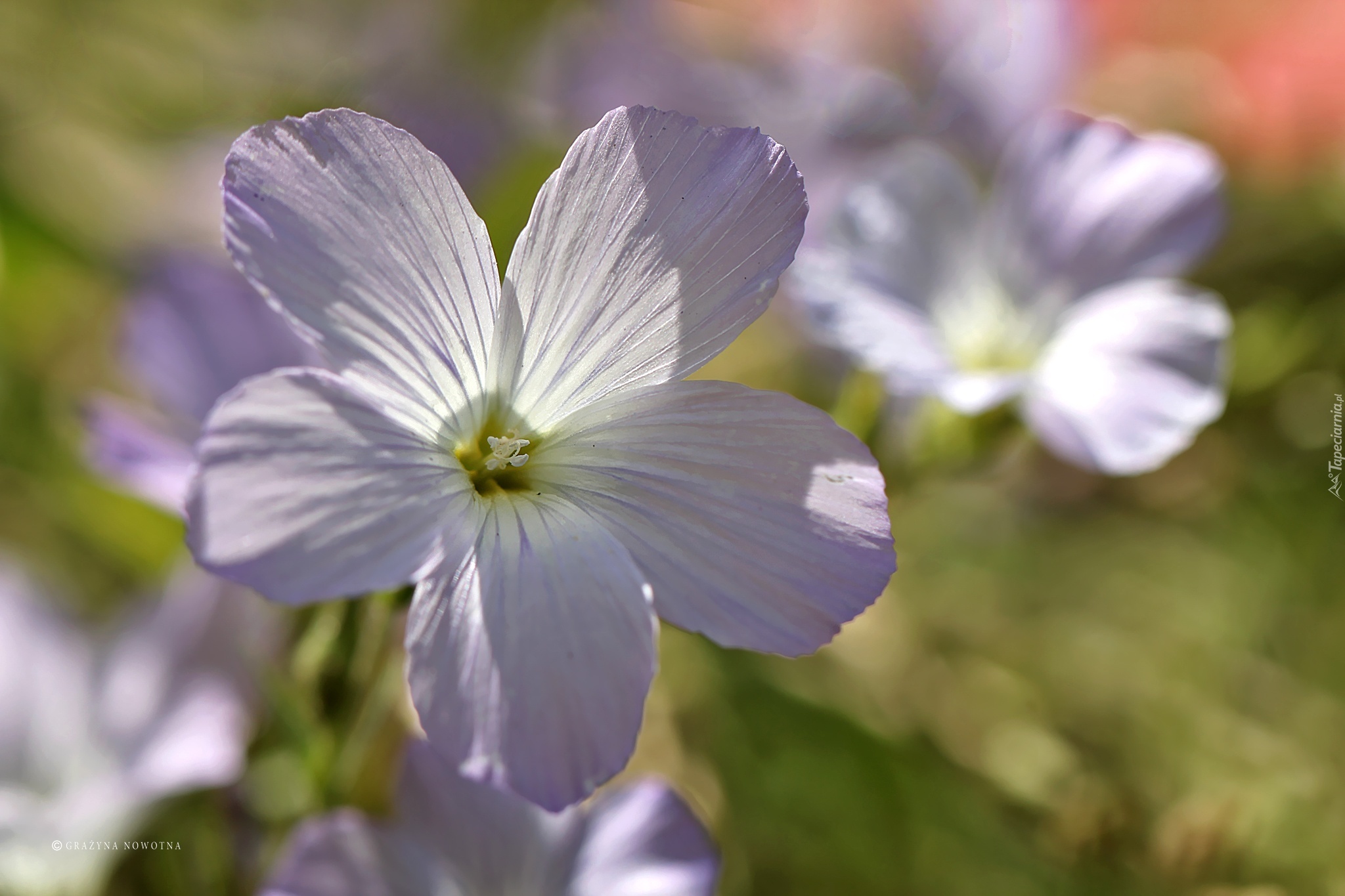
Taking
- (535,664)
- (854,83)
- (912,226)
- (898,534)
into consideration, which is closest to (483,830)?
(535,664)

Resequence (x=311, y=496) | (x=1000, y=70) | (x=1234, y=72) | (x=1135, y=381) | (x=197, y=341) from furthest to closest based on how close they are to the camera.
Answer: (x=1234, y=72) < (x=1000, y=70) < (x=197, y=341) < (x=1135, y=381) < (x=311, y=496)

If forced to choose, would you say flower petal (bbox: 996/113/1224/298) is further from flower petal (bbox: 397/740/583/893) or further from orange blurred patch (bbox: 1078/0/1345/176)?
orange blurred patch (bbox: 1078/0/1345/176)

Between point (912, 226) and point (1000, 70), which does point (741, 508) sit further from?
point (1000, 70)

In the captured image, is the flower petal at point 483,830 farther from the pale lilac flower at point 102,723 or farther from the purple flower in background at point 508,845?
the pale lilac flower at point 102,723

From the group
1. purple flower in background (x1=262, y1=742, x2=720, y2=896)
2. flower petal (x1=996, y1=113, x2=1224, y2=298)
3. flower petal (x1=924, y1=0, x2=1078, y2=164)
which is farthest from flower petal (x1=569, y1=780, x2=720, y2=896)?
flower petal (x1=924, y1=0, x2=1078, y2=164)

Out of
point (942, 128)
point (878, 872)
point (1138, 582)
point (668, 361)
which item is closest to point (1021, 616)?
point (1138, 582)

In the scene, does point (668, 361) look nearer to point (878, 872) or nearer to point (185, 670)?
point (185, 670)

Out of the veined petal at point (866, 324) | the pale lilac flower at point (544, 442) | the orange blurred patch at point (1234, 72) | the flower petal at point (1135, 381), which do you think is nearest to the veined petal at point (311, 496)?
the pale lilac flower at point (544, 442)
